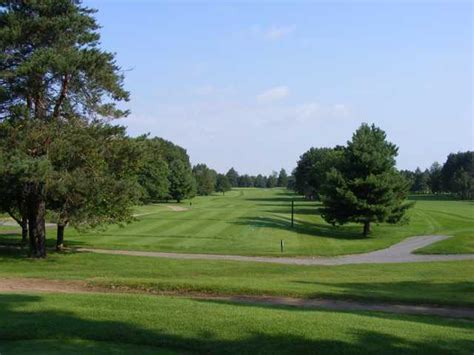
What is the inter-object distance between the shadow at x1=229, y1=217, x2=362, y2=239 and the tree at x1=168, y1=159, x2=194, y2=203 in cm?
5292

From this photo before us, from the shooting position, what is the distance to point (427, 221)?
6056cm

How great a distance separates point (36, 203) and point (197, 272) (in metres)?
9.28

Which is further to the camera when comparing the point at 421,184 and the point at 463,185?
the point at 421,184

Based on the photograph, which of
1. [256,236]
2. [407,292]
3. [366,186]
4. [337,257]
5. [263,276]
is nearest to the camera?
[407,292]

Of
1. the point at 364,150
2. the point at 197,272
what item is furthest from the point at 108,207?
the point at 364,150

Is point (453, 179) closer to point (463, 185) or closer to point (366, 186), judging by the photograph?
point (463, 185)

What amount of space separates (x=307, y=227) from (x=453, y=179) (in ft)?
352

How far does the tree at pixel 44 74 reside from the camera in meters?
23.0

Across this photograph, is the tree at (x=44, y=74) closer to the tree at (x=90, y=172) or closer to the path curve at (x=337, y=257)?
the tree at (x=90, y=172)

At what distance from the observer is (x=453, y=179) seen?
146 m

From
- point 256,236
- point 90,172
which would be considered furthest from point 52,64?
point 256,236

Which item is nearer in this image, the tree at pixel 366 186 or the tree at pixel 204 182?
the tree at pixel 366 186

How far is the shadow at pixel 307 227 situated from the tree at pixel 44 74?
25.9 metres

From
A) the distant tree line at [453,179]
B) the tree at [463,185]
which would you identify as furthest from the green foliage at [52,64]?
the tree at [463,185]
